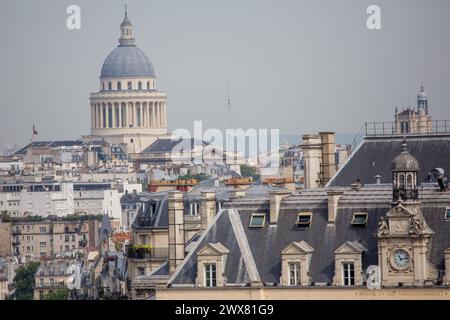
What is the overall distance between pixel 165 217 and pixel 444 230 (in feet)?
76.6

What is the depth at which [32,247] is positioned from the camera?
190875mm

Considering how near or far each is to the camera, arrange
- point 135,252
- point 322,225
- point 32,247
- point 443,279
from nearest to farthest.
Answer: point 443,279 → point 322,225 → point 135,252 → point 32,247

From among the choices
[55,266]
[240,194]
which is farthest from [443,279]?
[55,266]

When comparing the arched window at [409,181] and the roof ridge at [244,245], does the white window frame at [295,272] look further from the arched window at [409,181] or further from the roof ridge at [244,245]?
the arched window at [409,181]

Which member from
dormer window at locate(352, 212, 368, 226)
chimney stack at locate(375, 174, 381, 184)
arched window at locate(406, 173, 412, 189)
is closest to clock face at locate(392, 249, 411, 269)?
arched window at locate(406, 173, 412, 189)

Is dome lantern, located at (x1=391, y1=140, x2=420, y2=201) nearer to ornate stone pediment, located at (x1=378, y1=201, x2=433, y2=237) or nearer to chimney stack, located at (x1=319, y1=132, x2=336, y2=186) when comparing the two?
ornate stone pediment, located at (x1=378, y1=201, x2=433, y2=237)

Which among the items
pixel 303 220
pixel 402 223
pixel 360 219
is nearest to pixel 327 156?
pixel 303 220

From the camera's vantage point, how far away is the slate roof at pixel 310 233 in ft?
170

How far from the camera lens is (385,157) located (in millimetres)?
64500

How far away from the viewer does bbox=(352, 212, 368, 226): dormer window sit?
5269 centimetres

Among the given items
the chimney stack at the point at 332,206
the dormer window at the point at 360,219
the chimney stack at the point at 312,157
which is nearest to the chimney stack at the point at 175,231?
the chimney stack at the point at 332,206

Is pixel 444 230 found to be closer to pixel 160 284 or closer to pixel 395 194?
pixel 395 194

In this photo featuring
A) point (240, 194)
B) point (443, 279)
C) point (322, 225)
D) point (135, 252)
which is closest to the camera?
point (443, 279)

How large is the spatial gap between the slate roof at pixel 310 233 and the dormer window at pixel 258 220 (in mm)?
88
